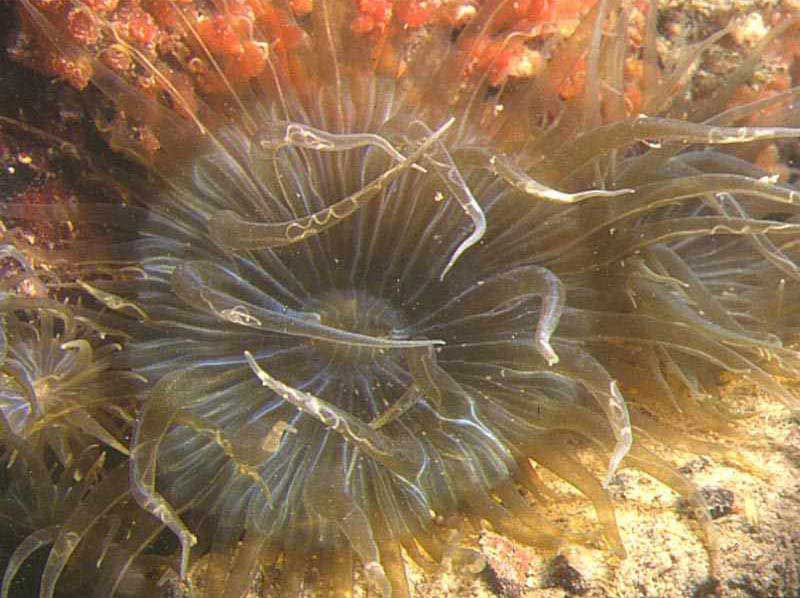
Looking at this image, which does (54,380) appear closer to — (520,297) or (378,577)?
(378,577)

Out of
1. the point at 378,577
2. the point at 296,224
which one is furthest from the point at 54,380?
the point at 378,577

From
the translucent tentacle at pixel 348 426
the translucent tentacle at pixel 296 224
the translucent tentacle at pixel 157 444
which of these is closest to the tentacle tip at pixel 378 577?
the translucent tentacle at pixel 348 426

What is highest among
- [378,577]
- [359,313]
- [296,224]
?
[296,224]

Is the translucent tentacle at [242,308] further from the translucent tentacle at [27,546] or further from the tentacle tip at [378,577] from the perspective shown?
the translucent tentacle at [27,546]

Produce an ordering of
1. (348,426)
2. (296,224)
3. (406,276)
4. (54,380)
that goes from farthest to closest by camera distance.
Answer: (406,276) → (54,380) → (296,224) → (348,426)

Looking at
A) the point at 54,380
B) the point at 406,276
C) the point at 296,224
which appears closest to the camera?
the point at 296,224

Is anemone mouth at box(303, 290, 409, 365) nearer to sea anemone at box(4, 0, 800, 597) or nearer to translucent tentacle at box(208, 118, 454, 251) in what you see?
sea anemone at box(4, 0, 800, 597)

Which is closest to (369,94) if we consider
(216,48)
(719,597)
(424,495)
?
(216,48)

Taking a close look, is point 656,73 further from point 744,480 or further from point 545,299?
point 744,480
